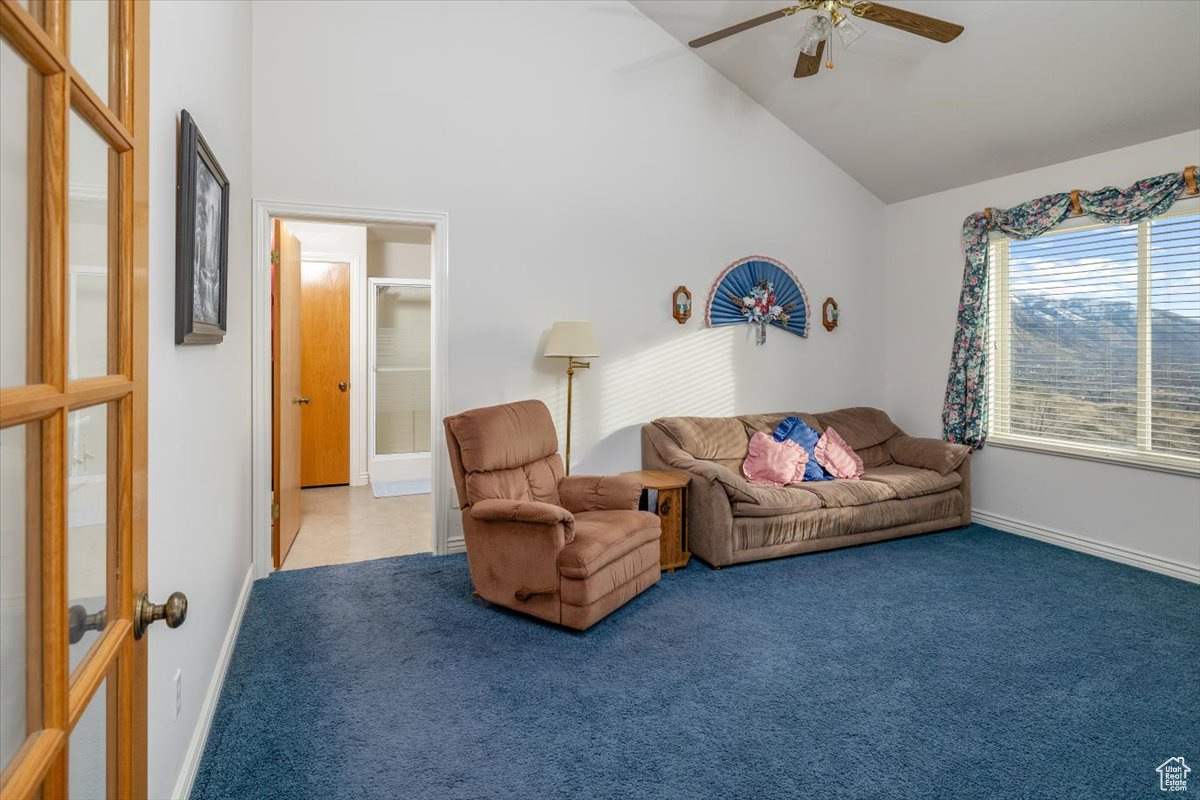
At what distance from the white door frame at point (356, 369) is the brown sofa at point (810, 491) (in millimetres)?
3041

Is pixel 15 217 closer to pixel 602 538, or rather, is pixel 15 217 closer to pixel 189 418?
pixel 189 418

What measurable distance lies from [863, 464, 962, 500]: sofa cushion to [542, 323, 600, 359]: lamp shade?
2.15 meters

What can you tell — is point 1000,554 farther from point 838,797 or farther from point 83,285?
point 83,285

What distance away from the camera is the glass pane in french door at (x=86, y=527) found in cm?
77

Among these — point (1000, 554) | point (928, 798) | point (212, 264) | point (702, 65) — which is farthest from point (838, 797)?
point (702, 65)

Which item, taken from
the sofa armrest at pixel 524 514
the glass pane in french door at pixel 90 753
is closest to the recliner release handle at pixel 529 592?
the sofa armrest at pixel 524 514

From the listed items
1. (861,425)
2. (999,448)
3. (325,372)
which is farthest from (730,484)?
(325,372)

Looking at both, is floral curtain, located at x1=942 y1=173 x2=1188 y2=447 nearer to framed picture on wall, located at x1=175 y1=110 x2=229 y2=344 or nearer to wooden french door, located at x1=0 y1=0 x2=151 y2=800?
framed picture on wall, located at x1=175 y1=110 x2=229 y2=344

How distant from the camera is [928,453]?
15.6 feet

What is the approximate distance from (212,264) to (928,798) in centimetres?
271

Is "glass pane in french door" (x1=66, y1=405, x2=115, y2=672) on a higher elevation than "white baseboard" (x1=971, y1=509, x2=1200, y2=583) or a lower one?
higher

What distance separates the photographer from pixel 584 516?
136 inches

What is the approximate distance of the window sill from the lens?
373 centimetres

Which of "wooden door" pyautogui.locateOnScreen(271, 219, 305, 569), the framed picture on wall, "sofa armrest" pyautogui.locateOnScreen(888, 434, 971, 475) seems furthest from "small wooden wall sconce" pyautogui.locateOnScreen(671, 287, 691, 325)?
the framed picture on wall
